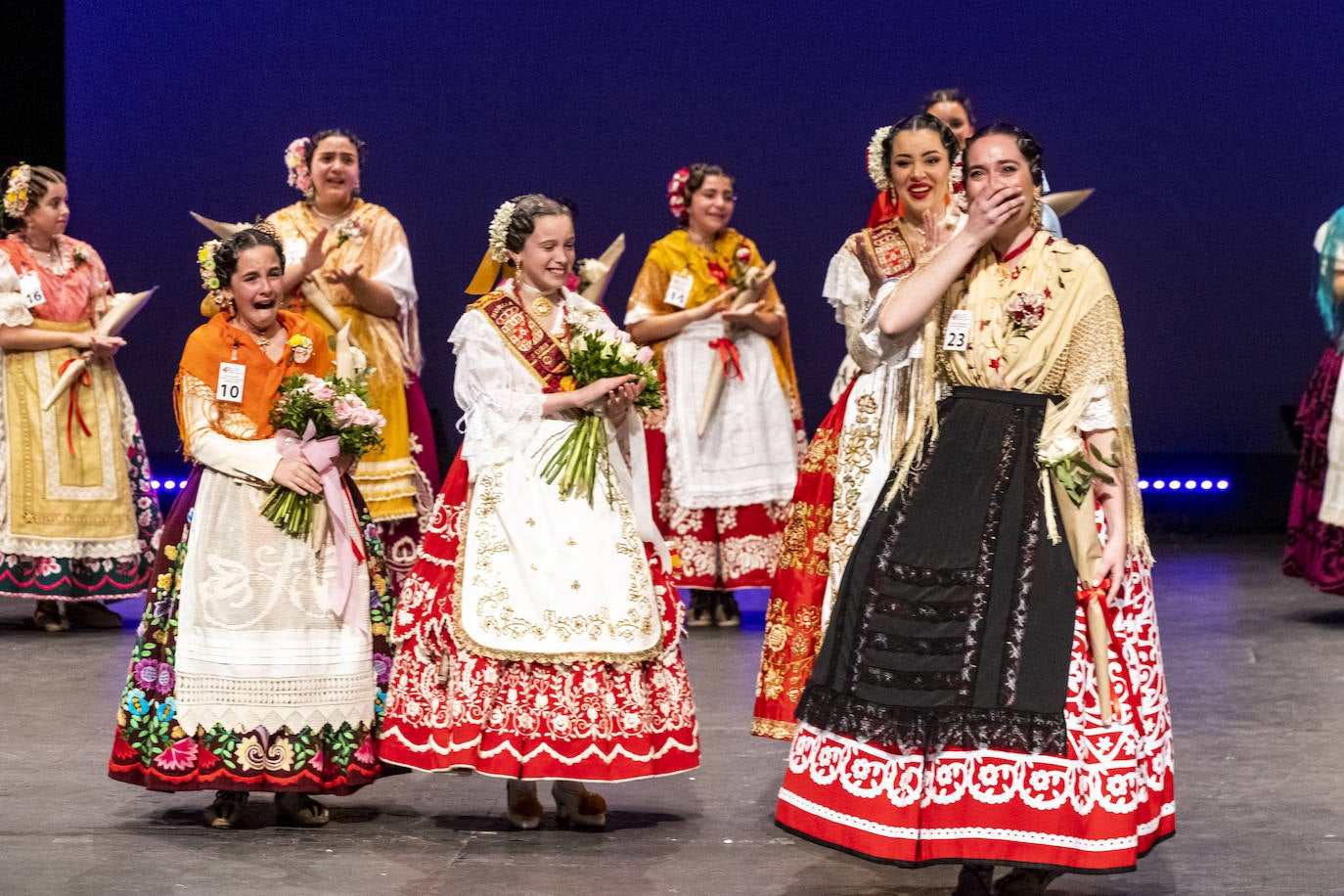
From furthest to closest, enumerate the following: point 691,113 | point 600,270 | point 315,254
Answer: point 691,113 < point 315,254 < point 600,270

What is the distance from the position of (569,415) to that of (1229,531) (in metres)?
6.06

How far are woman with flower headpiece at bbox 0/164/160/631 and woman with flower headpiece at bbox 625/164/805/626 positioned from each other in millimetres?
1828

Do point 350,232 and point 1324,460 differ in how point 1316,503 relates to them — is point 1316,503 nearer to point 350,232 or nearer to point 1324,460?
point 1324,460

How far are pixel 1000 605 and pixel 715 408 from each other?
12.0 ft

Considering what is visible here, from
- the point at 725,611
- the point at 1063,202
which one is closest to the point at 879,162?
the point at 1063,202

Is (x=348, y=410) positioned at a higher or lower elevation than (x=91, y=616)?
higher

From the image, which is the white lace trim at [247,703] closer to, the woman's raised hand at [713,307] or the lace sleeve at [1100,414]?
the lace sleeve at [1100,414]

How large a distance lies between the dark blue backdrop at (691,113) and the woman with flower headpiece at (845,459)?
447cm

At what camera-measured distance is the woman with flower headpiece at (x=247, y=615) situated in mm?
3877

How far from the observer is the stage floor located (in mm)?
3498

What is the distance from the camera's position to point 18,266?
640 centimetres

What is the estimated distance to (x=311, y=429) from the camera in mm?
3922

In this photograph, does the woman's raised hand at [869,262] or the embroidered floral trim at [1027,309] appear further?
the woman's raised hand at [869,262]

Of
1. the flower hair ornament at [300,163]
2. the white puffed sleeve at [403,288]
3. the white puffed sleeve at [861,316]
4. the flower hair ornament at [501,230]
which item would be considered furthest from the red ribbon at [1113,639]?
the flower hair ornament at [300,163]
